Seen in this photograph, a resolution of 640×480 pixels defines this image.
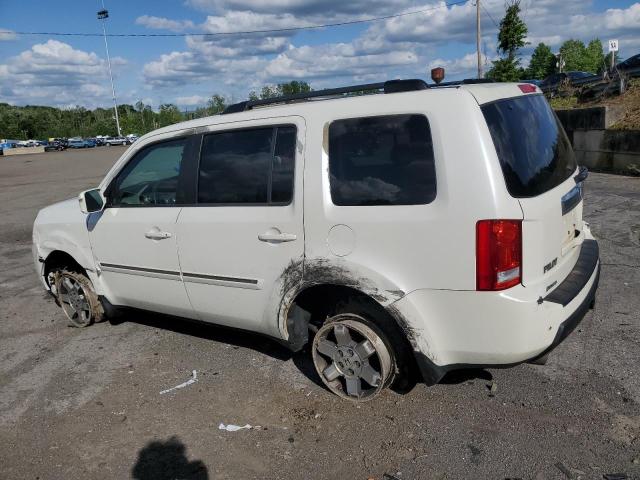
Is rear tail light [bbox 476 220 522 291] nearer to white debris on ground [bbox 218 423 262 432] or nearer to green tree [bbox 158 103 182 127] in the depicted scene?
white debris on ground [bbox 218 423 262 432]

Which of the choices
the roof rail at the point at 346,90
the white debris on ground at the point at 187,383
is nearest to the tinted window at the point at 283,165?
the roof rail at the point at 346,90

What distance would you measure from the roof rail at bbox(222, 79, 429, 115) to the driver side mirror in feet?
4.32

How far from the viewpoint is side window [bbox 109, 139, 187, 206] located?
13.2 ft

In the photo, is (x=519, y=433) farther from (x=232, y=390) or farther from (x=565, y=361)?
(x=232, y=390)

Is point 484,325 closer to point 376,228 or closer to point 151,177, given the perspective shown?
point 376,228

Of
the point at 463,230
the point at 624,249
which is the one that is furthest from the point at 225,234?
the point at 624,249

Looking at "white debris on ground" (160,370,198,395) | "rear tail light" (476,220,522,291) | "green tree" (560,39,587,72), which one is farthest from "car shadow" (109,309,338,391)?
"green tree" (560,39,587,72)

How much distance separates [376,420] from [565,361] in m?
1.48

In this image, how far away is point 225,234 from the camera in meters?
3.63

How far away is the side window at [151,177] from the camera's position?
4027mm

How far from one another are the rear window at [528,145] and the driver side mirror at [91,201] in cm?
307

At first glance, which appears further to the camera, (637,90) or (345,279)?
(637,90)

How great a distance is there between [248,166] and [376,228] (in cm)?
107

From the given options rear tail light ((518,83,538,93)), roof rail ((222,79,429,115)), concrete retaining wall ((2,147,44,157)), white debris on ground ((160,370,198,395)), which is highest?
concrete retaining wall ((2,147,44,157))
